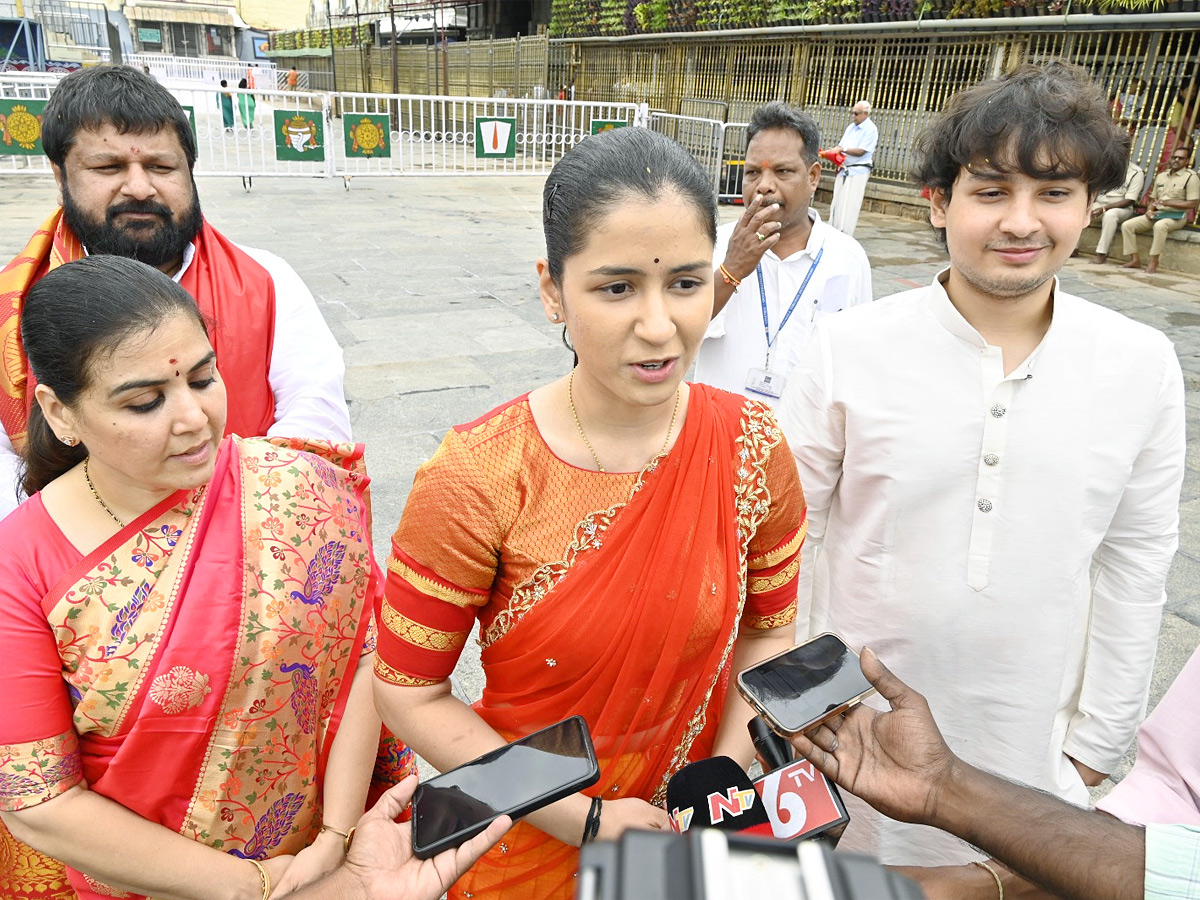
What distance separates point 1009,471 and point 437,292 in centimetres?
623

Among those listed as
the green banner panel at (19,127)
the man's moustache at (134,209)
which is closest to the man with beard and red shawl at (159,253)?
the man's moustache at (134,209)

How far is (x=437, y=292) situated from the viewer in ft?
23.7

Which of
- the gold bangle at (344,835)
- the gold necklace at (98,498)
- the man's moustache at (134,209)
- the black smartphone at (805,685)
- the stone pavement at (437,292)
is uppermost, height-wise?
the man's moustache at (134,209)

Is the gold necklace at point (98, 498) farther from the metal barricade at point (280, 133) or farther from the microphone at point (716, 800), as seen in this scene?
the metal barricade at point (280, 133)

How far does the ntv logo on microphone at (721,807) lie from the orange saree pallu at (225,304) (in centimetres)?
144

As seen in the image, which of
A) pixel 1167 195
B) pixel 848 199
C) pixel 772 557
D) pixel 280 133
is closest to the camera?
pixel 772 557

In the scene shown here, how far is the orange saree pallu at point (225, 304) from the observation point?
6.14 feet

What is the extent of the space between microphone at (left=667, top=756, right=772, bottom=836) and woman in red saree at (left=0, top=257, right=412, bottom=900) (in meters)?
0.62

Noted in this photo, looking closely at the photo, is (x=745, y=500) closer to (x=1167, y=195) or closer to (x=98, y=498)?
(x=98, y=498)

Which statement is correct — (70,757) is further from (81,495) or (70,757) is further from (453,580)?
(453,580)

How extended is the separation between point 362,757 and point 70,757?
1.55 ft

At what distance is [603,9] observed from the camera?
2005cm

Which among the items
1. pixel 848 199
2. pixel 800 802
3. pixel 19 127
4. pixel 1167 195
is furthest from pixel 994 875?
pixel 19 127

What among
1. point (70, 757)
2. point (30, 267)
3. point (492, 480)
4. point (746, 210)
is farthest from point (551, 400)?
point (746, 210)
